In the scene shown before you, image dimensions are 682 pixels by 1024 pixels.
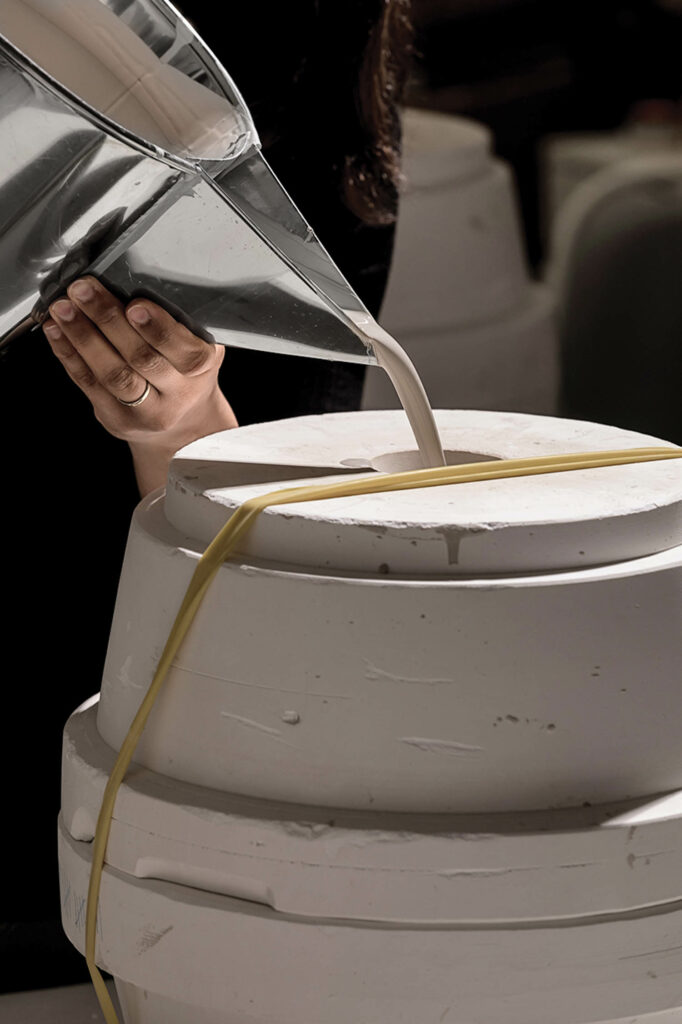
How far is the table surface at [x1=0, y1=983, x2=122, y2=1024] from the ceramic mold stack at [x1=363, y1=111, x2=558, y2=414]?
4.10 feet

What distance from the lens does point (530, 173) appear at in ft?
8.86

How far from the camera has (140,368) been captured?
3.13 ft

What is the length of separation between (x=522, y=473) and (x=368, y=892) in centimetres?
24

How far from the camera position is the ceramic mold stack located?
2.05m

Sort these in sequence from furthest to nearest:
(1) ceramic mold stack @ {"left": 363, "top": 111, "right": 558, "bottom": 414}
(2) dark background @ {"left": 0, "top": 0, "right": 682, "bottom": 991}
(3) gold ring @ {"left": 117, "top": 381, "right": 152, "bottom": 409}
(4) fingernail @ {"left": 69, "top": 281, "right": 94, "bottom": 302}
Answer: (1) ceramic mold stack @ {"left": 363, "top": 111, "right": 558, "bottom": 414}, (2) dark background @ {"left": 0, "top": 0, "right": 682, "bottom": 991}, (3) gold ring @ {"left": 117, "top": 381, "right": 152, "bottom": 409}, (4) fingernail @ {"left": 69, "top": 281, "right": 94, "bottom": 302}

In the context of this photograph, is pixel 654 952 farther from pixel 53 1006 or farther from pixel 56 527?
pixel 56 527

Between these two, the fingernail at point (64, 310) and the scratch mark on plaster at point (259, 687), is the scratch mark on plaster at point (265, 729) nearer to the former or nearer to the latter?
the scratch mark on plaster at point (259, 687)

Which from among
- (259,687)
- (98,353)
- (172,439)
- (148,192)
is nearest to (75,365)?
(98,353)

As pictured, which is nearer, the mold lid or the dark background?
the mold lid

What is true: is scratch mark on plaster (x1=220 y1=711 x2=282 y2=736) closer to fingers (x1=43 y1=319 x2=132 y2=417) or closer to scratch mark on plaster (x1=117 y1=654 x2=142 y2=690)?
scratch mark on plaster (x1=117 y1=654 x2=142 y2=690)

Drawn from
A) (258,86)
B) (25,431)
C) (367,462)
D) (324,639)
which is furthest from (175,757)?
(258,86)

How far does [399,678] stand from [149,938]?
19 centimetres

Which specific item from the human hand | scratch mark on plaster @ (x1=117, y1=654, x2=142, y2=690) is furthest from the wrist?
scratch mark on plaster @ (x1=117, y1=654, x2=142, y2=690)

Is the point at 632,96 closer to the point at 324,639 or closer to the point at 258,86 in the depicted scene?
the point at 258,86
